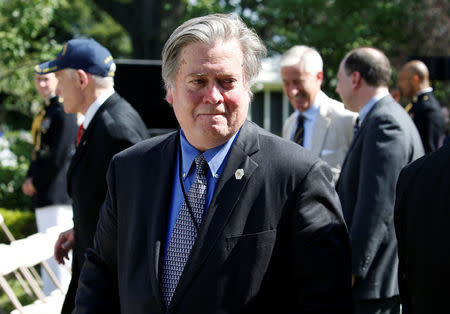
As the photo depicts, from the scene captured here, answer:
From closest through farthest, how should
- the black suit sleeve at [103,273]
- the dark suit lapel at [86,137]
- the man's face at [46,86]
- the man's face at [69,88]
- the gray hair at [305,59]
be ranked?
the black suit sleeve at [103,273], the dark suit lapel at [86,137], the man's face at [69,88], the gray hair at [305,59], the man's face at [46,86]

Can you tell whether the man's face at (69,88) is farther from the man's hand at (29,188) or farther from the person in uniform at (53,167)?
the man's hand at (29,188)

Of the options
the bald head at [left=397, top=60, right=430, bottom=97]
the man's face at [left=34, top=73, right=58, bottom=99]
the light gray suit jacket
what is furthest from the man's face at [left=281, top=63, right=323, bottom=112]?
the bald head at [left=397, top=60, right=430, bottom=97]

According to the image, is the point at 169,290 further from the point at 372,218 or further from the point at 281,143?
the point at 372,218

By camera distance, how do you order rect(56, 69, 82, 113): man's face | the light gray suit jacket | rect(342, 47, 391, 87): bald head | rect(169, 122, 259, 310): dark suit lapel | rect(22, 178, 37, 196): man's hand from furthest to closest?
rect(22, 178, 37, 196): man's hand < the light gray suit jacket < rect(342, 47, 391, 87): bald head < rect(56, 69, 82, 113): man's face < rect(169, 122, 259, 310): dark suit lapel

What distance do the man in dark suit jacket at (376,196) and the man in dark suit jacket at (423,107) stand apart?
3801 millimetres

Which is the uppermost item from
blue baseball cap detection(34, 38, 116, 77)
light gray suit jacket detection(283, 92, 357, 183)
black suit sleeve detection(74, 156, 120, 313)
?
blue baseball cap detection(34, 38, 116, 77)

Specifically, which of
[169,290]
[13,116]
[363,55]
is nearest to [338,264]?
[169,290]

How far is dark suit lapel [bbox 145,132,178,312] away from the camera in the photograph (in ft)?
6.48

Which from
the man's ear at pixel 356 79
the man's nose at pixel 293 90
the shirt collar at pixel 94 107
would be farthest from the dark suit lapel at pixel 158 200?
the man's nose at pixel 293 90

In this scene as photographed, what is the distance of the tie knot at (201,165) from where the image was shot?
2.07 metres

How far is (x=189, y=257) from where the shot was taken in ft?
6.23

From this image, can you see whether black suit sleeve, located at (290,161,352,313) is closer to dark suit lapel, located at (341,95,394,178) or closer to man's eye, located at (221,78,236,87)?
man's eye, located at (221,78,236,87)

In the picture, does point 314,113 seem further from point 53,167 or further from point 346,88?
point 53,167

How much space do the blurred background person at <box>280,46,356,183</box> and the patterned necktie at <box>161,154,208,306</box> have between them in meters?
2.37
